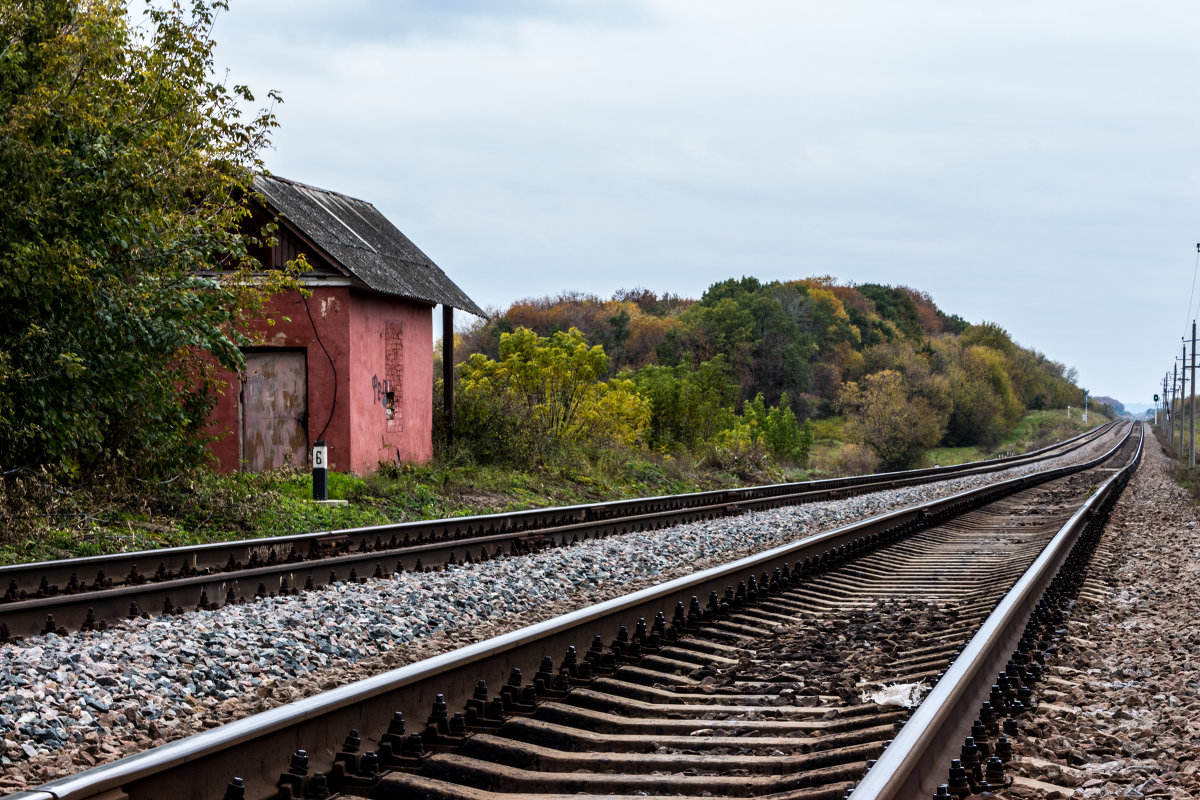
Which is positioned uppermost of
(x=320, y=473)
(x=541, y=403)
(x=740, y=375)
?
(x=740, y=375)

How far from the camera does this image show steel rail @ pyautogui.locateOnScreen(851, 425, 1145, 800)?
3.32m

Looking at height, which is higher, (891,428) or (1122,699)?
(891,428)

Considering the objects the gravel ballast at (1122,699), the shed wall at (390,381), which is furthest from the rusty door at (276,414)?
the gravel ballast at (1122,699)

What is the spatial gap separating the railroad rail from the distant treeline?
867 cm

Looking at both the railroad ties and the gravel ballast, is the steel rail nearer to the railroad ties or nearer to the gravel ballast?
the railroad ties

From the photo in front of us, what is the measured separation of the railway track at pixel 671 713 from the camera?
11.7 feet

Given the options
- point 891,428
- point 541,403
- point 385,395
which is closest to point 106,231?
point 385,395

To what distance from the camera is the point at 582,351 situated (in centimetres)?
2656

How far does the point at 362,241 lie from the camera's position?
20.2 m

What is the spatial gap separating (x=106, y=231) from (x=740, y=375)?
6632 centimetres

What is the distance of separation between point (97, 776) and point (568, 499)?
51.8 feet

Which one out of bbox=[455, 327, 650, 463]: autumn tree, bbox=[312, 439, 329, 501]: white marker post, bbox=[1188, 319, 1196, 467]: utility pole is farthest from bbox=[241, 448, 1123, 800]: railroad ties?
bbox=[1188, 319, 1196, 467]: utility pole

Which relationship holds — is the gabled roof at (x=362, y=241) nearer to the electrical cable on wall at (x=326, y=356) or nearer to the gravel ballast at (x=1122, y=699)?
the electrical cable on wall at (x=326, y=356)

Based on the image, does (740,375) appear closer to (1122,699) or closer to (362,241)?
(362,241)
